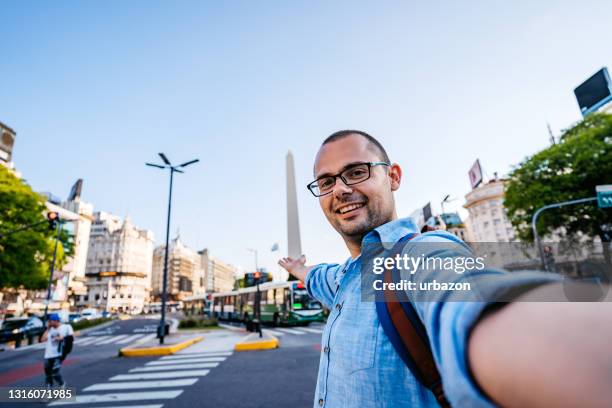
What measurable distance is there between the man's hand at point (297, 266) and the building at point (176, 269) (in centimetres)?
12328

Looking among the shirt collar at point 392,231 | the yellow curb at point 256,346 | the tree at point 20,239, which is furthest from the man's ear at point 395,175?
the tree at point 20,239

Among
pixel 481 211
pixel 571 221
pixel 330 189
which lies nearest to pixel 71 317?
pixel 330 189

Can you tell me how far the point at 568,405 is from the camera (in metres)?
0.44

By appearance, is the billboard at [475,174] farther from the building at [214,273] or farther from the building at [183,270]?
the building at [214,273]

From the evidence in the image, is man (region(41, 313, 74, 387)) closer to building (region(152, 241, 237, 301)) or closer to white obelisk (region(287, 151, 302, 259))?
white obelisk (region(287, 151, 302, 259))

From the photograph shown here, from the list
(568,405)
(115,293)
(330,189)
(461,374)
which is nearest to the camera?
(568,405)

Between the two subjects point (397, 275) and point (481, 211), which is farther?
point (481, 211)

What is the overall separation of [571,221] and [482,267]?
1169 inches

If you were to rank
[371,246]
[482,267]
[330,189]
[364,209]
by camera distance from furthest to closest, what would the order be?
[330,189]
[364,209]
[371,246]
[482,267]

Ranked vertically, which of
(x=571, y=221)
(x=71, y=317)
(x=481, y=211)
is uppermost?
(x=481, y=211)

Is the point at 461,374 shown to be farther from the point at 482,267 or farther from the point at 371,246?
the point at 371,246

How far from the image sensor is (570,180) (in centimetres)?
2222

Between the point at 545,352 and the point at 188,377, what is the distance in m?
10.0

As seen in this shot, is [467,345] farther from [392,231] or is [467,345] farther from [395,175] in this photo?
[395,175]
